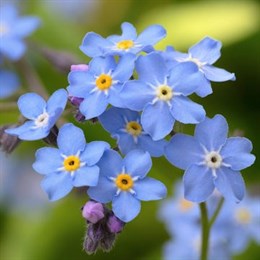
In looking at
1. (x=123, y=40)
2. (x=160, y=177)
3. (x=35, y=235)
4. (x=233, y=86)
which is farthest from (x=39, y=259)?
(x=123, y=40)

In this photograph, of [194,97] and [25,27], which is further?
[194,97]

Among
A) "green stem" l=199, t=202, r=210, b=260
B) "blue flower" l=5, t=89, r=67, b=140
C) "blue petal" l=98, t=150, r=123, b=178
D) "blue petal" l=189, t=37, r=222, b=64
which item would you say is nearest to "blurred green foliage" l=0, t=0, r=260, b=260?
"green stem" l=199, t=202, r=210, b=260

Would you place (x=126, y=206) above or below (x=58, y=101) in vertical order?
below

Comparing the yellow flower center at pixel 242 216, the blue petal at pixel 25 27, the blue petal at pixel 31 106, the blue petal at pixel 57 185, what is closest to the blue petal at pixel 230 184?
the blue petal at pixel 57 185

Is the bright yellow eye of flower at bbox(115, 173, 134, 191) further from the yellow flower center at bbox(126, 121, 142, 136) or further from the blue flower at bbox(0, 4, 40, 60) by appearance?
the blue flower at bbox(0, 4, 40, 60)

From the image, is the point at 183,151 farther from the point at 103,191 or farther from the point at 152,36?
the point at 152,36

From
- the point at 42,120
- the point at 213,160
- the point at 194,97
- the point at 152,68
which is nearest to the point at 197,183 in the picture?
the point at 213,160

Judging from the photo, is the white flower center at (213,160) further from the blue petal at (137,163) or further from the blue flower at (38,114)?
the blue flower at (38,114)
